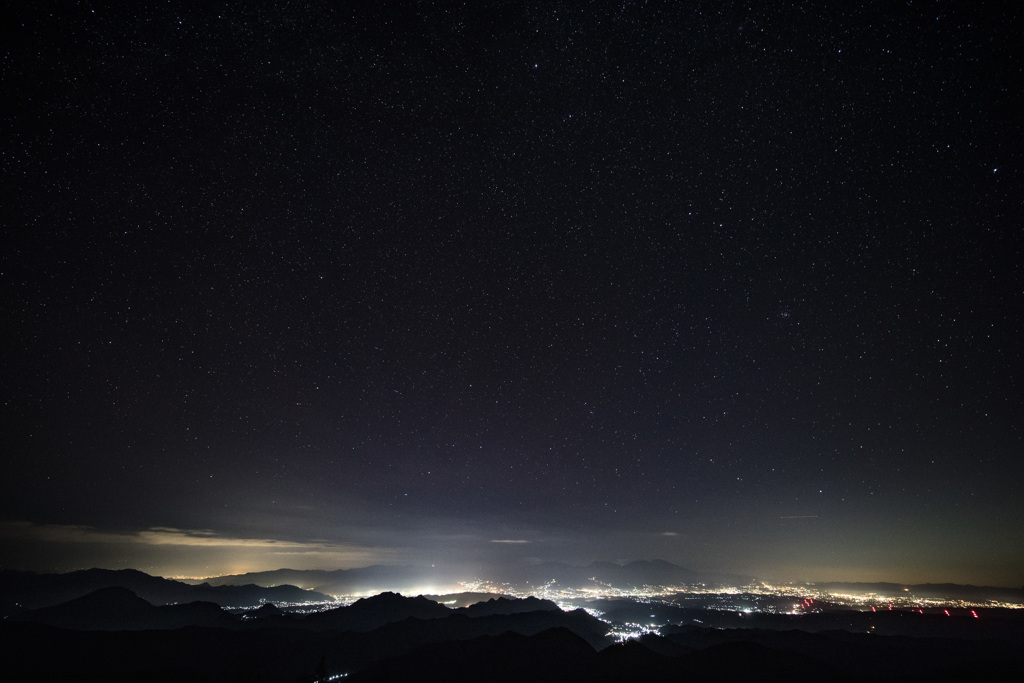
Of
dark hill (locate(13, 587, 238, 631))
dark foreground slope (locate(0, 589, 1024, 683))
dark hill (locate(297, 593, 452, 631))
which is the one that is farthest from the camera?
dark hill (locate(13, 587, 238, 631))

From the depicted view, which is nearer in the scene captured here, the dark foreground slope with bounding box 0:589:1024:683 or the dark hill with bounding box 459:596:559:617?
the dark foreground slope with bounding box 0:589:1024:683

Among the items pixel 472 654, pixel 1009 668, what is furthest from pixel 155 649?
pixel 1009 668

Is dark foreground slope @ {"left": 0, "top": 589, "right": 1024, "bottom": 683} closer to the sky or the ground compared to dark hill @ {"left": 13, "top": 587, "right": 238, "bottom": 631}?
closer to the sky

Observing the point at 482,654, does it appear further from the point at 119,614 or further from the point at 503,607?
the point at 119,614

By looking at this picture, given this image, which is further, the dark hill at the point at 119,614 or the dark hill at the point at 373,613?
the dark hill at the point at 119,614

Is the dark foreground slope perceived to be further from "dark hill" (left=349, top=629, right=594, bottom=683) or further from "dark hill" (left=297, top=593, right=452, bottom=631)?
"dark hill" (left=297, top=593, right=452, bottom=631)

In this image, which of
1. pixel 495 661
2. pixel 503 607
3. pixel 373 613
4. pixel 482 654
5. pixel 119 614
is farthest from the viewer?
pixel 503 607

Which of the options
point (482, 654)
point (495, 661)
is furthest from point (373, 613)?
point (495, 661)

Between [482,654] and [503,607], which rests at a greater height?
[482,654]

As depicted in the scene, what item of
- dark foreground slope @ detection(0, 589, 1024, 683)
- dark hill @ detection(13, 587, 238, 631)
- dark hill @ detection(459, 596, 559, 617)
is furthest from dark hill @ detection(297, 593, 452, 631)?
dark hill @ detection(13, 587, 238, 631)

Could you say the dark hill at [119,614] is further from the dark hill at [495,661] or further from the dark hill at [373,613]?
the dark hill at [495,661]

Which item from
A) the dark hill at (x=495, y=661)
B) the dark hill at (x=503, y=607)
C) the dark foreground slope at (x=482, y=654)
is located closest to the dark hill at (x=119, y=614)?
the dark foreground slope at (x=482, y=654)
